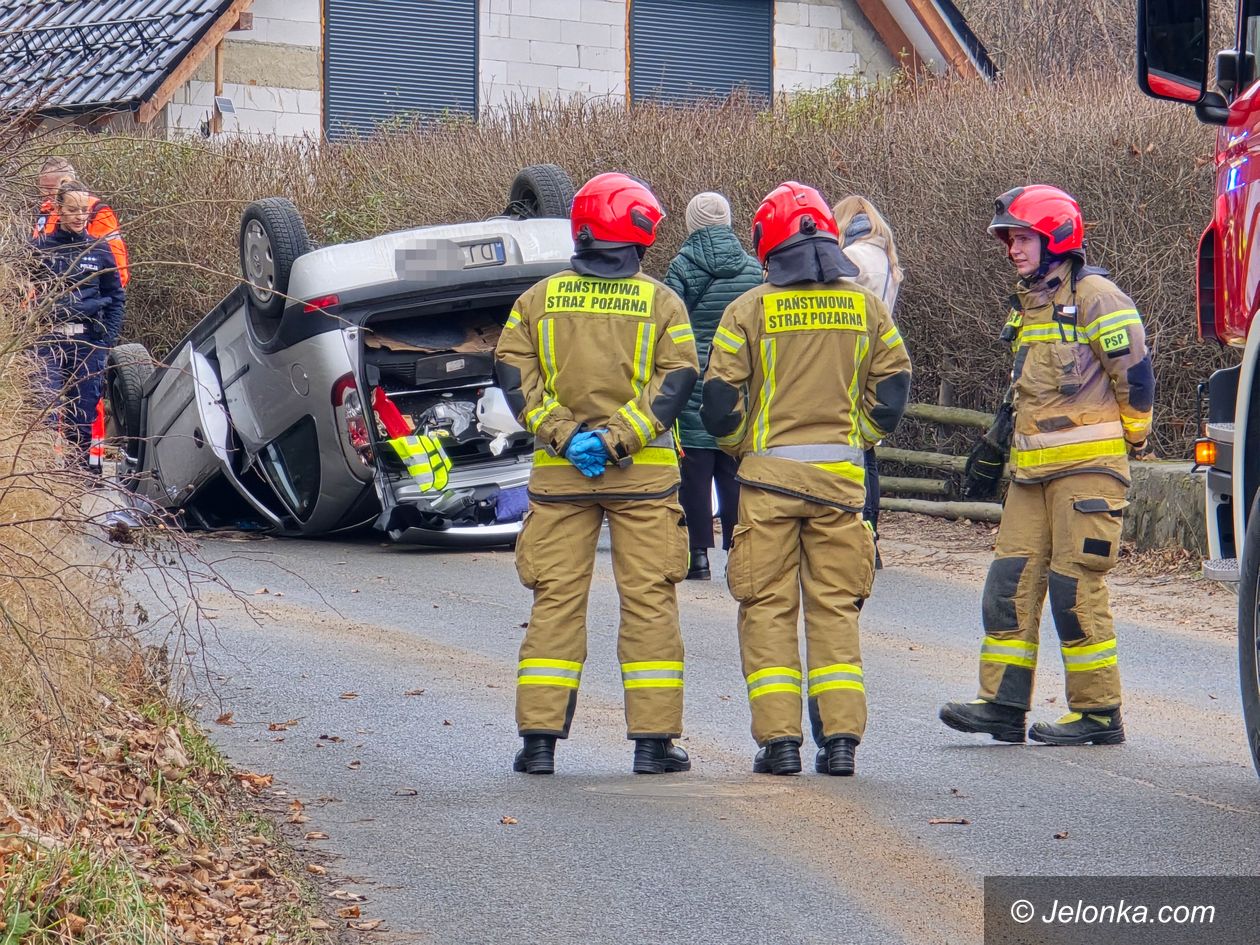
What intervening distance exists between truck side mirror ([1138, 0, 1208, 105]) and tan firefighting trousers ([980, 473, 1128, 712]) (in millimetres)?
1316

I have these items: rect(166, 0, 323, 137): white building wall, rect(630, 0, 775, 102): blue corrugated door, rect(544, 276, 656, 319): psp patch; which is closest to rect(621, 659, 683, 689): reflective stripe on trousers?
rect(544, 276, 656, 319): psp patch

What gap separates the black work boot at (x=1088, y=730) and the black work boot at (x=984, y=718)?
0.11m

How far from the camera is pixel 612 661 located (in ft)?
26.7

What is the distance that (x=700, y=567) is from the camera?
1015cm

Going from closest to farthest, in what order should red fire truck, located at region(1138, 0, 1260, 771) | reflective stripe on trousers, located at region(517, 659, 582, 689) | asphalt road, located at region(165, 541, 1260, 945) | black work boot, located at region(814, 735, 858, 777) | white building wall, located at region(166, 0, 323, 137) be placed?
asphalt road, located at region(165, 541, 1260, 945) → red fire truck, located at region(1138, 0, 1260, 771) → black work boot, located at region(814, 735, 858, 777) → reflective stripe on trousers, located at region(517, 659, 582, 689) → white building wall, located at region(166, 0, 323, 137)

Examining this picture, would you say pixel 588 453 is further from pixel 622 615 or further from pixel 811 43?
pixel 811 43

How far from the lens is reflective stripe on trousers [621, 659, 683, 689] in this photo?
5.95 m

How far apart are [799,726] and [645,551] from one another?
0.76 meters

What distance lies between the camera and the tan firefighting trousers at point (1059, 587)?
6.24m

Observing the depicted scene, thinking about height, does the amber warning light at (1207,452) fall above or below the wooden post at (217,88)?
below

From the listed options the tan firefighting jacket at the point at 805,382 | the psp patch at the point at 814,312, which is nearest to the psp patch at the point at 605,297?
the tan firefighting jacket at the point at 805,382

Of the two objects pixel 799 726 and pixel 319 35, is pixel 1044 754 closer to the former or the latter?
pixel 799 726

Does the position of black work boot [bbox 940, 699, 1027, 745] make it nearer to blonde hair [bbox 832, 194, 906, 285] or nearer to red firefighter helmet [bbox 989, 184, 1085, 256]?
red firefighter helmet [bbox 989, 184, 1085, 256]

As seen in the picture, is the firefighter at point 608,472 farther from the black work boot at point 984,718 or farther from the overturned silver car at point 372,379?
the overturned silver car at point 372,379
